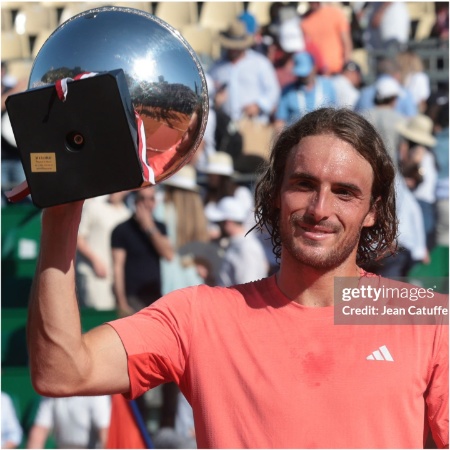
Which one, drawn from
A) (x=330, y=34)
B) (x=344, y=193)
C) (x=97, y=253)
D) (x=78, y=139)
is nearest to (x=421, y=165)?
(x=330, y=34)

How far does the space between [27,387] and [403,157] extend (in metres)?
3.19

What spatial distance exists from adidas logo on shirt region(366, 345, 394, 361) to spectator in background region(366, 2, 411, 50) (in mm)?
5689

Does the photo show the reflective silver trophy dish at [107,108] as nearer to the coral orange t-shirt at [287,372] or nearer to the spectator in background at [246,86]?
the coral orange t-shirt at [287,372]

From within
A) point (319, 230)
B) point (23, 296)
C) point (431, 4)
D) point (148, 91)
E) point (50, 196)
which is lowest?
point (23, 296)

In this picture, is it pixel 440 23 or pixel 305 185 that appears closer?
pixel 305 185

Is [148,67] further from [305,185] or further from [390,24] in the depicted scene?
[390,24]

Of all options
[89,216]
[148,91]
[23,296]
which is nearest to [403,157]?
[89,216]

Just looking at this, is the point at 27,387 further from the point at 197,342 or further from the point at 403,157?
the point at 197,342

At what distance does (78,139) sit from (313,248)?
0.81 m

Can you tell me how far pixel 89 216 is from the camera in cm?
677

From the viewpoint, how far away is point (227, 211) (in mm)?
6875

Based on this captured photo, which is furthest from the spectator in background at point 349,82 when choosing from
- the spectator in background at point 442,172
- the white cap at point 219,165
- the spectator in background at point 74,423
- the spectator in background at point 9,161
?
the spectator in background at point 74,423

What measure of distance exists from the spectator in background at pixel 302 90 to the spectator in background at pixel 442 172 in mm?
862

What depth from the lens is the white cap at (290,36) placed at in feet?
26.4
